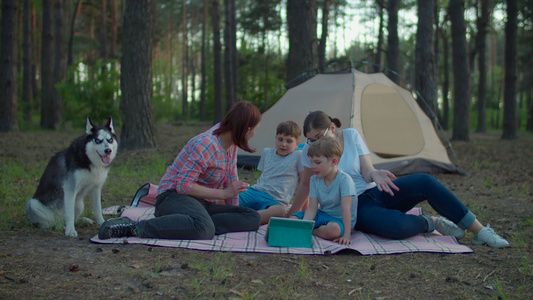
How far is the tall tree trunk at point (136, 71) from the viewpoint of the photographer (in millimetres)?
8781

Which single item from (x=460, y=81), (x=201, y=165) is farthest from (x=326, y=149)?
(x=460, y=81)

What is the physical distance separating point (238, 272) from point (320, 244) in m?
0.88

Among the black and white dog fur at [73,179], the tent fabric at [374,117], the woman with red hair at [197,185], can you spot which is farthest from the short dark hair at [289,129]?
the tent fabric at [374,117]

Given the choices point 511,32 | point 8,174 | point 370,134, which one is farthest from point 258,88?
point 8,174

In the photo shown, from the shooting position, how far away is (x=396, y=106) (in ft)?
27.3

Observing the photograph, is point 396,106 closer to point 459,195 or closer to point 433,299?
point 459,195

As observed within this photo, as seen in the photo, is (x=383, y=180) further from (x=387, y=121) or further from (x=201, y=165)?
(x=387, y=121)

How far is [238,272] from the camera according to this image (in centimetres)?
295

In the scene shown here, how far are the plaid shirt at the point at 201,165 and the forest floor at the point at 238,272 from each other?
0.57m

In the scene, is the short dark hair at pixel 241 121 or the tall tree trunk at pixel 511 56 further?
the tall tree trunk at pixel 511 56

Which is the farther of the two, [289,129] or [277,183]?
[277,183]

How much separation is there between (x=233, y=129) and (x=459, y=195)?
12.5ft

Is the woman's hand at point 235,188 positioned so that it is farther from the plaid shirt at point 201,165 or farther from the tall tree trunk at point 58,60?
the tall tree trunk at point 58,60

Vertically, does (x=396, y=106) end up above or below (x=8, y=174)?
above
